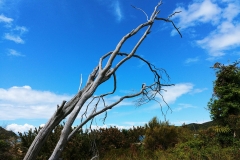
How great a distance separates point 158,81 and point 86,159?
6118mm

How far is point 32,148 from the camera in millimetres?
3455

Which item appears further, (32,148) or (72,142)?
(72,142)

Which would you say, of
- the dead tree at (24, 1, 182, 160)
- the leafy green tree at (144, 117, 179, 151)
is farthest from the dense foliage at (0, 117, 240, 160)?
the dead tree at (24, 1, 182, 160)

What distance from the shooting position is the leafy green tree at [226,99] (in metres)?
11.3

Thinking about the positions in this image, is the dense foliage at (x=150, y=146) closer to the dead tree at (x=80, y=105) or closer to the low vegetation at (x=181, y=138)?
the low vegetation at (x=181, y=138)

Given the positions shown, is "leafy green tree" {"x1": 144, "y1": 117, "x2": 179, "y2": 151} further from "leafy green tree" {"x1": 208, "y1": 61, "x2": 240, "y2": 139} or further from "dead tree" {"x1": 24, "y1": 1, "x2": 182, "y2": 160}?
"dead tree" {"x1": 24, "y1": 1, "x2": 182, "y2": 160}

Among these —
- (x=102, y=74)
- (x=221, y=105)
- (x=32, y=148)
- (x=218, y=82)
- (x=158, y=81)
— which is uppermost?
(x=218, y=82)

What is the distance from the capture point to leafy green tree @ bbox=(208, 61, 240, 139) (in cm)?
1129

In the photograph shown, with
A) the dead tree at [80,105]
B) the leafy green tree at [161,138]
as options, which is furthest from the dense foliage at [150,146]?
the dead tree at [80,105]

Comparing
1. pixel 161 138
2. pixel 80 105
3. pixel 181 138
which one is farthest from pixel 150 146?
pixel 80 105

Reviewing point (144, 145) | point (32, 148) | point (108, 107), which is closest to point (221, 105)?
point (144, 145)

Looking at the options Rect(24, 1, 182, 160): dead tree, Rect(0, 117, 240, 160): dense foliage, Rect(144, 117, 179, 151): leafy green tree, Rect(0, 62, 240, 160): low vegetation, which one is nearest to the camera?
Rect(24, 1, 182, 160): dead tree

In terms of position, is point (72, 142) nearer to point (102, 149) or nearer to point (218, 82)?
point (102, 149)

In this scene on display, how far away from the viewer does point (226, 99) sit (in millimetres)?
11625
